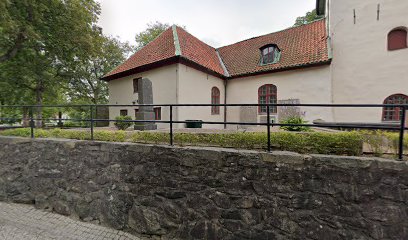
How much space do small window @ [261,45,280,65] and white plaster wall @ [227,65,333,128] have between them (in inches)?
48.7

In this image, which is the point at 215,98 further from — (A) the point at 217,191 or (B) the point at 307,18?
(B) the point at 307,18

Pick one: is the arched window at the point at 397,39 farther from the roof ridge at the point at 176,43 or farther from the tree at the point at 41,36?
the tree at the point at 41,36

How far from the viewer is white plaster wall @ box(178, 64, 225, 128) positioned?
10781 millimetres

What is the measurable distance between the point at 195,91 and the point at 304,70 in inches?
281

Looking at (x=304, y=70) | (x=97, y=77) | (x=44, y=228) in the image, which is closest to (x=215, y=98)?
(x=304, y=70)

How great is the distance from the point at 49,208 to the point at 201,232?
3935mm

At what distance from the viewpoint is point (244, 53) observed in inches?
581

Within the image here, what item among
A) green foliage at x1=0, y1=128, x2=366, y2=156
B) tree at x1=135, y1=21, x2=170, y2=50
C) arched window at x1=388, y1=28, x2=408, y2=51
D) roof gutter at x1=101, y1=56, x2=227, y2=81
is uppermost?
tree at x1=135, y1=21, x2=170, y2=50

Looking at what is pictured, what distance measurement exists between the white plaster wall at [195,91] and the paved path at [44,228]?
7.31 metres

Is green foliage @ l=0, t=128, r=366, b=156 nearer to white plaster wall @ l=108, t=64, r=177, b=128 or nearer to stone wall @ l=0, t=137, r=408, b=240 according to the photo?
stone wall @ l=0, t=137, r=408, b=240

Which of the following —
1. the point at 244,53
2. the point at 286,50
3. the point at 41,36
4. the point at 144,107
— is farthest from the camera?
the point at 244,53

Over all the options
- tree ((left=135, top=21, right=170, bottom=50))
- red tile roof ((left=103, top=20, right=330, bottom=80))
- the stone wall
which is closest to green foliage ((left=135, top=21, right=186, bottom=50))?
tree ((left=135, top=21, right=170, bottom=50))

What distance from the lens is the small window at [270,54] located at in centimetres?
1277

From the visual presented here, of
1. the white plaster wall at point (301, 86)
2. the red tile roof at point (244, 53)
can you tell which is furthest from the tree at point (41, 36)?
the white plaster wall at point (301, 86)
